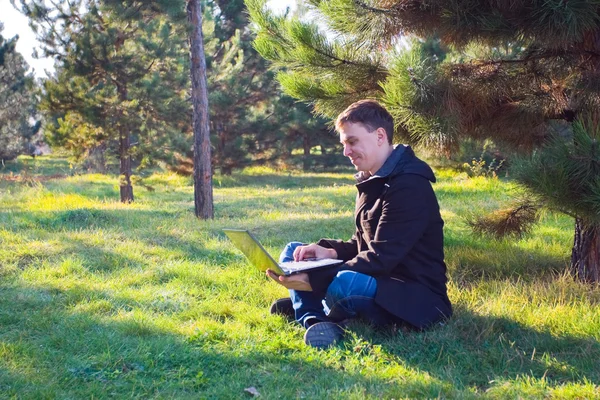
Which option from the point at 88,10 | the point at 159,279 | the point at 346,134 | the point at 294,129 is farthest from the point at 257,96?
the point at 346,134

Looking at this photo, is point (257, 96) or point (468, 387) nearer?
point (468, 387)

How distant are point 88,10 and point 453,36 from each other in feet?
34.7

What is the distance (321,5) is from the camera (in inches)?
170

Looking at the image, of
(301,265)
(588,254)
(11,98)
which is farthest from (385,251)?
(11,98)

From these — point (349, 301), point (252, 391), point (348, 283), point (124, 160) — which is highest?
point (124, 160)

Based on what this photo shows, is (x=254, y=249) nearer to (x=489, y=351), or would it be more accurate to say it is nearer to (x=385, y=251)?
(x=385, y=251)

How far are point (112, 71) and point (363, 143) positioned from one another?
10.6 m

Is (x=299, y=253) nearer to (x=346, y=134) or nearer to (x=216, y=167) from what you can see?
(x=346, y=134)

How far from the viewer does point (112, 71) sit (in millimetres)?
12609

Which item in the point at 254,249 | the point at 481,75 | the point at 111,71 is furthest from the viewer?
the point at 111,71

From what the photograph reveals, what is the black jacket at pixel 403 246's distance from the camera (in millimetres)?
3111

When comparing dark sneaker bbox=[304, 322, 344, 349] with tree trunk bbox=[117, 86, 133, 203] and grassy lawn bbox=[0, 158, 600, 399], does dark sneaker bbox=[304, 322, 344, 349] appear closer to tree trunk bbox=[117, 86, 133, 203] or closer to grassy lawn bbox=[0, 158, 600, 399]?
grassy lawn bbox=[0, 158, 600, 399]

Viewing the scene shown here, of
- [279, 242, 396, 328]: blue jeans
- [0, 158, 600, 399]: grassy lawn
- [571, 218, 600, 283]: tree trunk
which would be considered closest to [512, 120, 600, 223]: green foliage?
[0, 158, 600, 399]: grassy lawn

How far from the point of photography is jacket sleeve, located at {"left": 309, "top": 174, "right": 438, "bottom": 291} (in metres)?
3.10
